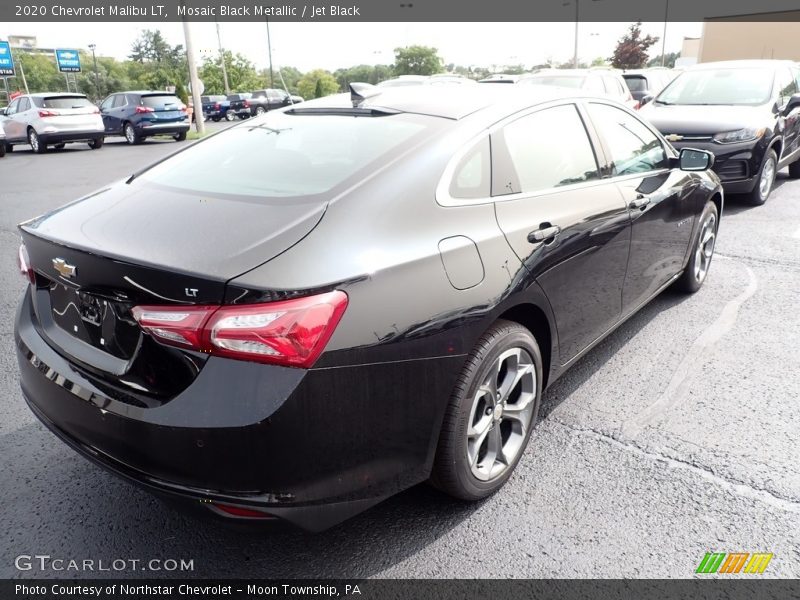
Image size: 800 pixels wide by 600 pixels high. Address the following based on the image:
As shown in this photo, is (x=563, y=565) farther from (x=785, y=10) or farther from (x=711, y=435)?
(x=785, y=10)

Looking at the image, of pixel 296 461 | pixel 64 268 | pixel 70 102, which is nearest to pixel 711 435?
pixel 296 461

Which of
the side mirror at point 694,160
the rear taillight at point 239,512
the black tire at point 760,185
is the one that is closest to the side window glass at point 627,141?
the side mirror at point 694,160

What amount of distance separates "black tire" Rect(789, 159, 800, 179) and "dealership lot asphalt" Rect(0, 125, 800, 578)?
24.7 feet

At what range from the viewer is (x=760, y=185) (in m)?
7.81

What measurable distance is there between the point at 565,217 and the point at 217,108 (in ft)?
131

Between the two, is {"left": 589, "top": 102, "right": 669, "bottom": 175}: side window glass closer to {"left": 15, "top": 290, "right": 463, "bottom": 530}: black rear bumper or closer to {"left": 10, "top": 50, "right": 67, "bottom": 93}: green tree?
{"left": 15, "top": 290, "right": 463, "bottom": 530}: black rear bumper

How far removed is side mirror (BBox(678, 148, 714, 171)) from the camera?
403 cm

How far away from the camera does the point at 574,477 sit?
8.95 feet

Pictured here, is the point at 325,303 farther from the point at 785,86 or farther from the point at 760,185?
the point at 785,86

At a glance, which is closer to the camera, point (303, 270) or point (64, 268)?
point (303, 270)

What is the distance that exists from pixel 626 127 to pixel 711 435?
1.83m

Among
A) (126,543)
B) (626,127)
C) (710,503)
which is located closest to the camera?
(126,543)

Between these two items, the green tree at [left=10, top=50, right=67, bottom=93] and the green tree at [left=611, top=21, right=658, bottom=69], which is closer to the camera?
the green tree at [left=611, top=21, right=658, bottom=69]

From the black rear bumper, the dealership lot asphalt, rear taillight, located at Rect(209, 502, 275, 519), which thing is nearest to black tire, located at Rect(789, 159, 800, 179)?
the dealership lot asphalt
